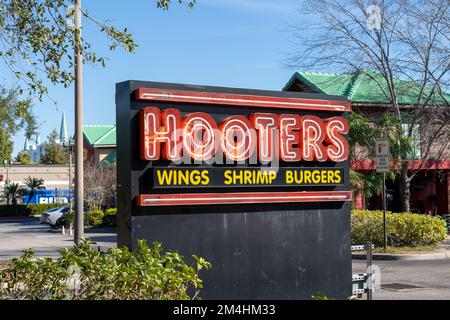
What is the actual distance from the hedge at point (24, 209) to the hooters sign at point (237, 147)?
2076 inches

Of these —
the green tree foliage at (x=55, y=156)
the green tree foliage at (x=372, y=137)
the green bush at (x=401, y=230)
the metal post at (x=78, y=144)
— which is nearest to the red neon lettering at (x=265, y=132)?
the metal post at (x=78, y=144)

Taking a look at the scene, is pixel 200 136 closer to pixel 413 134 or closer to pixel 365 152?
pixel 413 134

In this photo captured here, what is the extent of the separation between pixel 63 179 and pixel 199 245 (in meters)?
74.8

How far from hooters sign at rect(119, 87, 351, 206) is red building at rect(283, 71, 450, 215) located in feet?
50.1

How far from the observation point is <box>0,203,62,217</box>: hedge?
60.3 m

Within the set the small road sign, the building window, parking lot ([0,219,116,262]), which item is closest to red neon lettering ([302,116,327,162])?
the small road sign

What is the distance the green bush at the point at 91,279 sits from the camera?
6684mm

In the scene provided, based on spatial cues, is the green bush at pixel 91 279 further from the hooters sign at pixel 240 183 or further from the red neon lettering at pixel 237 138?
the red neon lettering at pixel 237 138

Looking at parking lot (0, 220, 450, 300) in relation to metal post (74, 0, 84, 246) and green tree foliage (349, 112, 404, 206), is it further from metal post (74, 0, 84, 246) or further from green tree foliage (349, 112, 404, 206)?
Result: green tree foliage (349, 112, 404, 206)

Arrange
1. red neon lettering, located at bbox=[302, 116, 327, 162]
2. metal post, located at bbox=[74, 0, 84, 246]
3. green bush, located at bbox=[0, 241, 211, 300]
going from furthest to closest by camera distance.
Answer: metal post, located at bbox=[74, 0, 84, 246] → red neon lettering, located at bbox=[302, 116, 327, 162] → green bush, located at bbox=[0, 241, 211, 300]

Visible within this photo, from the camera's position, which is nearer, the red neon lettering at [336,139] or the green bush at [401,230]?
the red neon lettering at [336,139]

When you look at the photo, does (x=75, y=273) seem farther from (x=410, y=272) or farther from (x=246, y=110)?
(x=410, y=272)

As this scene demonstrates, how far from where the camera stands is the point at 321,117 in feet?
35.8

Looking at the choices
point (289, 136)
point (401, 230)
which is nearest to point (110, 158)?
point (401, 230)
